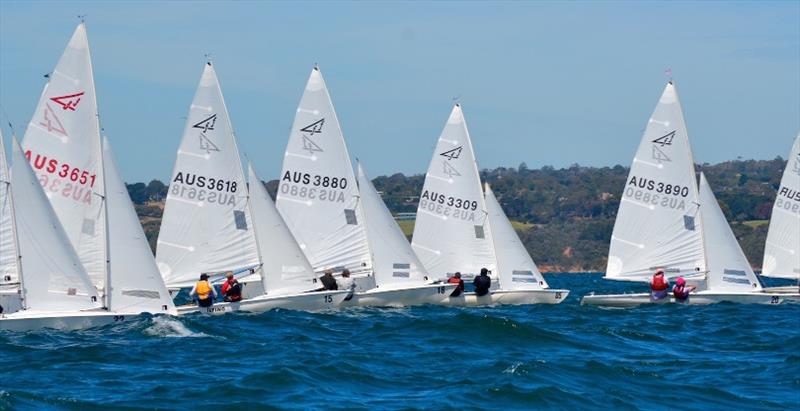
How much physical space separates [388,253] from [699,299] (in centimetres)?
768

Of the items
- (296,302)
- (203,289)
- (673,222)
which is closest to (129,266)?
(203,289)

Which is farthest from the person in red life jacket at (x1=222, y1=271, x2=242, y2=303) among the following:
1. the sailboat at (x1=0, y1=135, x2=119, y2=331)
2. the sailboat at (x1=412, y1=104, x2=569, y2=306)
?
the sailboat at (x1=412, y1=104, x2=569, y2=306)

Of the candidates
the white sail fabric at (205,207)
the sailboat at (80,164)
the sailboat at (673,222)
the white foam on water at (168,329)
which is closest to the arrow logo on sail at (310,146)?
the white sail fabric at (205,207)

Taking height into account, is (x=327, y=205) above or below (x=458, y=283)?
above

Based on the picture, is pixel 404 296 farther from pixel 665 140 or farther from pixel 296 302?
pixel 665 140

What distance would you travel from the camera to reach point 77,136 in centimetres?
2817

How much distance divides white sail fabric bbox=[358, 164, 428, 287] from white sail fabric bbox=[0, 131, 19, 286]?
1139cm

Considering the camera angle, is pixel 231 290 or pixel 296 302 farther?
pixel 296 302

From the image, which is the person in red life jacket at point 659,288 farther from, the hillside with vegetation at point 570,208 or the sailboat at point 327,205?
the hillside with vegetation at point 570,208

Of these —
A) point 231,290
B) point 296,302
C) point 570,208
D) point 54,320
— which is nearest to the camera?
point 54,320

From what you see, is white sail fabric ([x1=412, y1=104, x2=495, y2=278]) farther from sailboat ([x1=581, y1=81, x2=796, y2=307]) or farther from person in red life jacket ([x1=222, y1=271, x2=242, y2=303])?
person in red life jacket ([x1=222, y1=271, x2=242, y2=303])

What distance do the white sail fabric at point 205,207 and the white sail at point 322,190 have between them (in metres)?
2.43

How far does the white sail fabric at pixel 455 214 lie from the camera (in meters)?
38.2

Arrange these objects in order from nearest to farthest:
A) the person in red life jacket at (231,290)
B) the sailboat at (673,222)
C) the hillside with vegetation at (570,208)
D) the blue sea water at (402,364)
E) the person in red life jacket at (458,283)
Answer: the blue sea water at (402,364)
the person in red life jacket at (231,290)
the person in red life jacket at (458,283)
the sailboat at (673,222)
the hillside with vegetation at (570,208)
